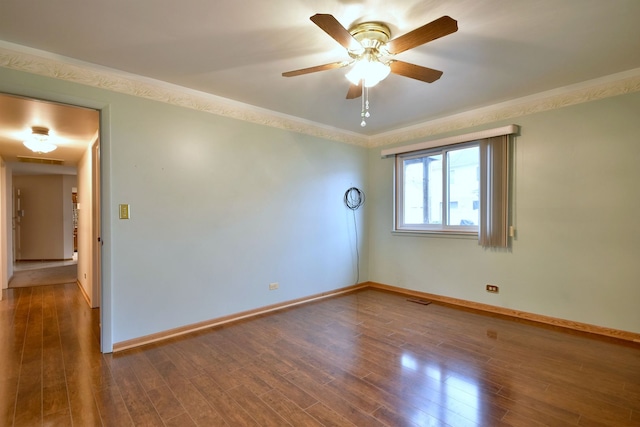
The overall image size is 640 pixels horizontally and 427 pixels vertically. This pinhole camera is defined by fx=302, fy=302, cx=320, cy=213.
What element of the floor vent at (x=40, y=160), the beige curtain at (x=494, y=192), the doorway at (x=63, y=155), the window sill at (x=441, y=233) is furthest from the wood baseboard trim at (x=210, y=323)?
the floor vent at (x=40, y=160)

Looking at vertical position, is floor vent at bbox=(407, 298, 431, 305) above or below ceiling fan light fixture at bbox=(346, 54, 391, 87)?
below

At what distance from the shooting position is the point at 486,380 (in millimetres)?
2223

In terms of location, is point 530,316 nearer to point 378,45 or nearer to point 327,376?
point 327,376

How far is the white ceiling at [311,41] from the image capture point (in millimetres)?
1926

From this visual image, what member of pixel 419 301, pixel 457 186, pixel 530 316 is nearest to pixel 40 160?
pixel 419 301

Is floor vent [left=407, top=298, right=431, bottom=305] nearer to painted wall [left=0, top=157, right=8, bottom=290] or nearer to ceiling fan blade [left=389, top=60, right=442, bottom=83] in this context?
ceiling fan blade [left=389, top=60, right=442, bottom=83]

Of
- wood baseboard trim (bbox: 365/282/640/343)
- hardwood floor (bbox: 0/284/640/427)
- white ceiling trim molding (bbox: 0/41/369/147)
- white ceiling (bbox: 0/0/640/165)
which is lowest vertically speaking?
hardwood floor (bbox: 0/284/640/427)

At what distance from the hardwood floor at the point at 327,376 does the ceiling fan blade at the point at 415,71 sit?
2299 mm

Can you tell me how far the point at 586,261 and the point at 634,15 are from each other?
7.31 feet

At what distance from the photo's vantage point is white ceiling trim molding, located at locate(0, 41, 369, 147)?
7.72ft

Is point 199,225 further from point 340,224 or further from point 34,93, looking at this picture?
point 340,224

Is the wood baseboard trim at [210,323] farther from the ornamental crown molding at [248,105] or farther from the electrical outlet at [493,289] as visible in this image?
the ornamental crown molding at [248,105]

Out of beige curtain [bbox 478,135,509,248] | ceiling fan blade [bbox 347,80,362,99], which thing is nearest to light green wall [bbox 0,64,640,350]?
beige curtain [bbox 478,135,509,248]

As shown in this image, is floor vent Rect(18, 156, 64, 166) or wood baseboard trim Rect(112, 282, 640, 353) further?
floor vent Rect(18, 156, 64, 166)
